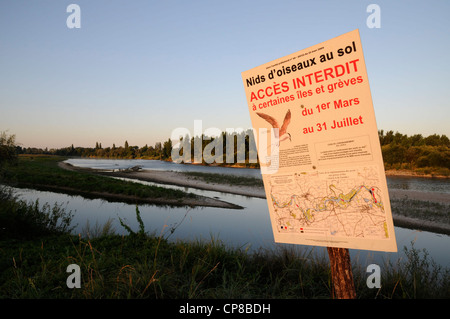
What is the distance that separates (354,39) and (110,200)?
23.4 m

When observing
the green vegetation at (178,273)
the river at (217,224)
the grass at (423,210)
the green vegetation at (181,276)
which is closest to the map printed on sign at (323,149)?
the green vegetation at (181,276)

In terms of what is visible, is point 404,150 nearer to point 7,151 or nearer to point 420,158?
point 420,158

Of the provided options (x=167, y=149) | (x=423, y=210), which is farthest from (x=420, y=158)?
(x=167, y=149)

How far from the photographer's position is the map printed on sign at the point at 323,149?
2.41 metres

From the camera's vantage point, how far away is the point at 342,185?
101 inches

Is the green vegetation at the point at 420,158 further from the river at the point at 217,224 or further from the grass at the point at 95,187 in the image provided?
the grass at the point at 95,187

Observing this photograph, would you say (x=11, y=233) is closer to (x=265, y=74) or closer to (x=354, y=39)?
(x=265, y=74)

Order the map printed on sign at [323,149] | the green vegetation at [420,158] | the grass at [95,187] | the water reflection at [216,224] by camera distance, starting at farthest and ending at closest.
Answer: the green vegetation at [420,158] → the grass at [95,187] → the water reflection at [216,224] → the map printed on sign at [323,149]

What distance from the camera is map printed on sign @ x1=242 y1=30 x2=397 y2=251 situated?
2412mm

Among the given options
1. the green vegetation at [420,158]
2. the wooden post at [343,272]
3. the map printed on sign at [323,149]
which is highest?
the map printed on sign at [323,149]

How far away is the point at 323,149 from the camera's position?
103 inches

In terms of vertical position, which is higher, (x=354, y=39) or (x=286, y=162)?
(x=354, y=39)
